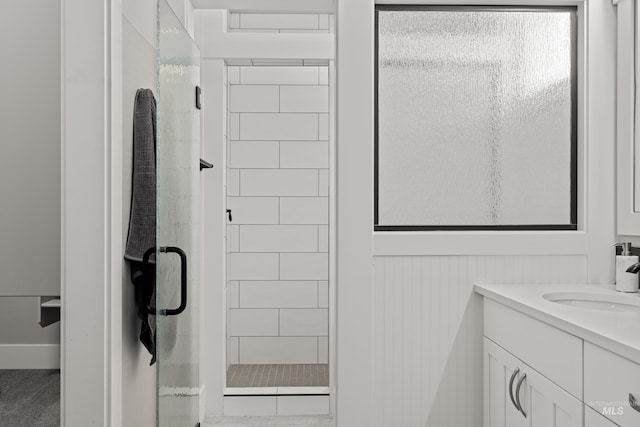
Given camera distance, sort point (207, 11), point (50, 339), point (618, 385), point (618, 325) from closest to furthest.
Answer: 1. point (618, 385)
2. point (618, 325)
3. point (207, 11)
4. point (50, 339)

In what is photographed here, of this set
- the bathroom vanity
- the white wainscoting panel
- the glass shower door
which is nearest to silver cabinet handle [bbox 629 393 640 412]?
the bathroom vanity

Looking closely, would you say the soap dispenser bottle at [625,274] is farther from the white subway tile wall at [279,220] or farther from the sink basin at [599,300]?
the white subway tile wall at [279,220]

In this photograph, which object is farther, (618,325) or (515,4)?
(515,4)

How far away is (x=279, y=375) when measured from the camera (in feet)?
11.1

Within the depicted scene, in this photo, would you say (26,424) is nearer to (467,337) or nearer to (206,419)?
(206,419)

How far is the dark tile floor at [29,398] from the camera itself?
2.91 meters

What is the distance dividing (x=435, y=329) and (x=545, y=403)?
1.96 ft

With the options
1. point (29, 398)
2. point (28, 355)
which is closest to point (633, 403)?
point (29, 398)

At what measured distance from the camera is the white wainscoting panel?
2047mm

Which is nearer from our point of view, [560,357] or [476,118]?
[560,357]

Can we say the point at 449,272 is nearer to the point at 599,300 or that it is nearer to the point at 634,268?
the point at 599,300

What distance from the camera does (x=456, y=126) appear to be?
210 centimetres

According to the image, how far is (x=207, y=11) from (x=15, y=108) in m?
1.30

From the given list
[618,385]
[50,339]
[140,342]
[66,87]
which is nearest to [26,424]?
[50,339]
